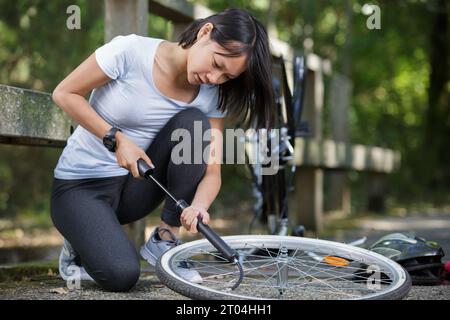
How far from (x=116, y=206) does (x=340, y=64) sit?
7.90 m

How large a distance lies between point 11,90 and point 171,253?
799 millimetres

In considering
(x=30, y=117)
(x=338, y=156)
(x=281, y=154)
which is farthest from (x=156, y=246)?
(x=338, y=156)

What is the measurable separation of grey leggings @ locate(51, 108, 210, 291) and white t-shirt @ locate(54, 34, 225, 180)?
40mm

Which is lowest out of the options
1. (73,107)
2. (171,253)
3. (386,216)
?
(386,216)

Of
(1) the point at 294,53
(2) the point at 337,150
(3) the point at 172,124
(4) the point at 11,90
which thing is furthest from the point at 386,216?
(4) the point at 11,90

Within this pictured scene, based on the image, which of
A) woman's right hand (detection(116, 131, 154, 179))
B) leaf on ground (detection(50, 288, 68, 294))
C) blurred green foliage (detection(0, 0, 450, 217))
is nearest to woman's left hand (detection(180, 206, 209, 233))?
woman's right hand (detection(116, 131, 154, 179))

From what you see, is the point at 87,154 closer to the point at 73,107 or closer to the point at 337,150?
the point at 73,107

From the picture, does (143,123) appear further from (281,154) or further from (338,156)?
(338,156)

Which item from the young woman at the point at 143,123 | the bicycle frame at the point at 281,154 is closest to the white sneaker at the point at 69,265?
the young woman at the point at 143,123

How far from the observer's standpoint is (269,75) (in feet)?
8.10

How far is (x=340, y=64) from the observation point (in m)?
10.2

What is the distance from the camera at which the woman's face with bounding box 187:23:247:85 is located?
230cm

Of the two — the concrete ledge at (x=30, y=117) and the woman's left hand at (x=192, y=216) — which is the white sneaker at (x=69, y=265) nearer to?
the concrete ledge at (x=30, y=117)
